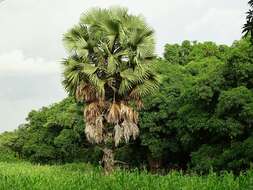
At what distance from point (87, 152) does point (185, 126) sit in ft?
59.5

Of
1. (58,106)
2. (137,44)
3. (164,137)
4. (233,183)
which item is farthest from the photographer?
(58,106)

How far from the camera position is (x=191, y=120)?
98.3 ft

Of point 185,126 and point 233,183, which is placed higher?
point 185,126

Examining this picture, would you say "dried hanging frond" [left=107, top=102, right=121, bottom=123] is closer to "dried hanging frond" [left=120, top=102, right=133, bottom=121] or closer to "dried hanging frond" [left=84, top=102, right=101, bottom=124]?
"dried hanging frond" [left=120, top=102, right=133, bottom=121]

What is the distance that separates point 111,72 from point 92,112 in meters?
1.97

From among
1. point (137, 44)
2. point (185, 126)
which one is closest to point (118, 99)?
point (137, 44)

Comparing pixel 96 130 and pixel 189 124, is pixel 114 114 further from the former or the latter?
pixel 189 124

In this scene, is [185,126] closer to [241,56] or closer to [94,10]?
[241,56]

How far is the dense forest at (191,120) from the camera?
27281mm

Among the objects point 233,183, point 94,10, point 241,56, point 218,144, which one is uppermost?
point 94,10

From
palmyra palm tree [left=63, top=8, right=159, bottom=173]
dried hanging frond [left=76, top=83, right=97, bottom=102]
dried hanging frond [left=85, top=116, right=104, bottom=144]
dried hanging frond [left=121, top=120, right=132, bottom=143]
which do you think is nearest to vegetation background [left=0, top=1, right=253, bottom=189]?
palmyra palm tree [left=63, top=8, right=159, bottom=173]

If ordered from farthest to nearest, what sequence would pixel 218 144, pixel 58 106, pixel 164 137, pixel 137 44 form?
pixel 58 106 < pixel 164 137 < pixel 218 144 < pixel 137 44

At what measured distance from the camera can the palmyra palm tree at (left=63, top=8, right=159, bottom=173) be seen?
26.5 meters

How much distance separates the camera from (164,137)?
116ft
